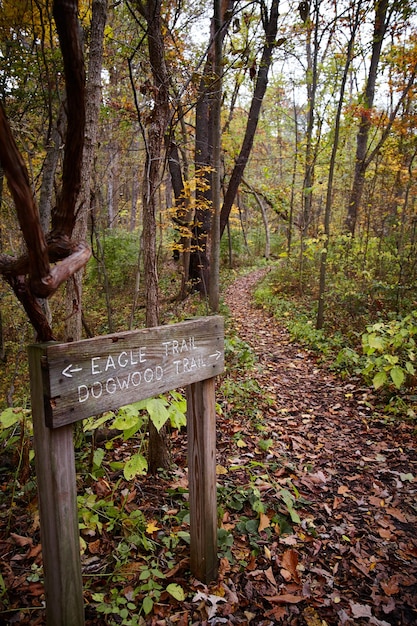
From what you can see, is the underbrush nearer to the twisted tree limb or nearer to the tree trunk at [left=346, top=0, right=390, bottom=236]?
the tree trunk at [left=346, top=0, right=390, bottom=236]

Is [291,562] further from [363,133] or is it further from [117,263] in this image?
[117,263]

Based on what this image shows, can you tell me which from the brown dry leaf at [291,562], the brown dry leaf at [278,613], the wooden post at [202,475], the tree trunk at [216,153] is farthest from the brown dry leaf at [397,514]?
the tree trunk at [216,153]

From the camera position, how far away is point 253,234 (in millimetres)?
22047

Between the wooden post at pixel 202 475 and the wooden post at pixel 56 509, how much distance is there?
0.92 meters

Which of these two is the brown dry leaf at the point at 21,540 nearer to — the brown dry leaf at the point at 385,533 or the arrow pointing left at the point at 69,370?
the arrow pointing left at the point at 69,370

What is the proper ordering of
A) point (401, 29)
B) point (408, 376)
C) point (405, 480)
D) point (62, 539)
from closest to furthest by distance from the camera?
point (62, 539) → point (405, 480) → point (408, 376) → point (401, 29)

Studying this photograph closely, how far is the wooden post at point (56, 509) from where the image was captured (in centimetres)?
151

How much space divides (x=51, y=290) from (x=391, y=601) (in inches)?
118

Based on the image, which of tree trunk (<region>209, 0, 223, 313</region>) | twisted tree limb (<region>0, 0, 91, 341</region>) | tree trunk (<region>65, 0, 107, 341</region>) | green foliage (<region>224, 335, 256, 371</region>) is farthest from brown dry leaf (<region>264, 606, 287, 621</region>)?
tree trunk (<region>209, 0, 223, 313</region>)

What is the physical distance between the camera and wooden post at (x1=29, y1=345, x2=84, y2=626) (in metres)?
1.51

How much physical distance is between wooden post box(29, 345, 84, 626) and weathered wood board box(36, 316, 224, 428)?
0.07 meters

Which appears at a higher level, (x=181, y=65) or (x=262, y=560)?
(x=181, y=65)

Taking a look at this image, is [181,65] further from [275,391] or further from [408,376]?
[408,376]

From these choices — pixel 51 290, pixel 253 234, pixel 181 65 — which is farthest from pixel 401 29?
pixel 253 234
